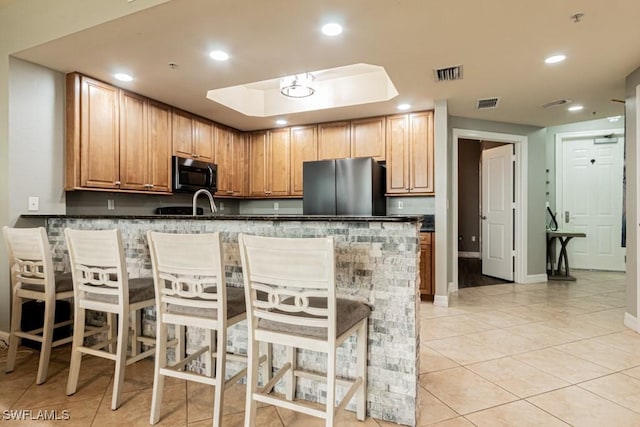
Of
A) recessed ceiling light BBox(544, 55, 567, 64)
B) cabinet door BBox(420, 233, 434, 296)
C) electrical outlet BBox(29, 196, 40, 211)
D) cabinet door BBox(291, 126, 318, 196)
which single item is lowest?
cabinet door BBox(420, 233, 434, 296)

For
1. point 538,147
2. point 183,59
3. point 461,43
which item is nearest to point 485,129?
point 538,147

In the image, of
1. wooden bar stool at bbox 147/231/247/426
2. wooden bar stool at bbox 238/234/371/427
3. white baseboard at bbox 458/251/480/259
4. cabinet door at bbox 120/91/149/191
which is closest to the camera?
wooden bar stool at bbox 238/234/371/427

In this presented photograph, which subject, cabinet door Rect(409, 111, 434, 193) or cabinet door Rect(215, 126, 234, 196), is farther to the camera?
Result: cabinet door Rect(215, 126, 234, 196)

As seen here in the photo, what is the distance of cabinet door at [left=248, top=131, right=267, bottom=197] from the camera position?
512cm

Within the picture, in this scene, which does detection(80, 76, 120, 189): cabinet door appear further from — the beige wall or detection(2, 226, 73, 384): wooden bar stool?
detection(2, 226, 73, 384): wooden bar stool

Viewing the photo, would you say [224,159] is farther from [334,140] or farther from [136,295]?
[136,295]

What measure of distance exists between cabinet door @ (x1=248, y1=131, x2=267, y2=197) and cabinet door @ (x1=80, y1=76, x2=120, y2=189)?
6.89 feet

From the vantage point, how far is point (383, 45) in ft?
8.38

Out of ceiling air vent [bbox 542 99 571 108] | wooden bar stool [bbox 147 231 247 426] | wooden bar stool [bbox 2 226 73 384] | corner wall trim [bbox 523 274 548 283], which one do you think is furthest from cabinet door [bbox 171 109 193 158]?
corner wall trim [bbox 523 274 548 283]

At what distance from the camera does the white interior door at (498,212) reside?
514cm

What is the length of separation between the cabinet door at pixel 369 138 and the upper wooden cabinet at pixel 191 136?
193 cm

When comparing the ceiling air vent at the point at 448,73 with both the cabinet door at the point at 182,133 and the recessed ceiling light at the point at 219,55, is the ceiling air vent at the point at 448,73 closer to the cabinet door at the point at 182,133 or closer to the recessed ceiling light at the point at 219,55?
the recessed ceiling light at the point at 219,55

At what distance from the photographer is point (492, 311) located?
3.61 m

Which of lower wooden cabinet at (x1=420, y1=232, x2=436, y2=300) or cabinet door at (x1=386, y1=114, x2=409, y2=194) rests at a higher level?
cabinet door at (x1=386, y1=114, x2=409, y2=194)
